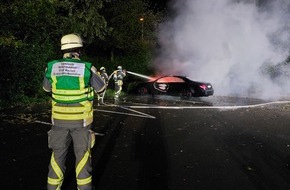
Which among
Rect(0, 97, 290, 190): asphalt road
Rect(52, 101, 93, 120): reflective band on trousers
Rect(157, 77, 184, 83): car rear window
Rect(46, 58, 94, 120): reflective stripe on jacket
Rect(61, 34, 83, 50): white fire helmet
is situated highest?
Rect(157, 77, 184, 83): car rear window

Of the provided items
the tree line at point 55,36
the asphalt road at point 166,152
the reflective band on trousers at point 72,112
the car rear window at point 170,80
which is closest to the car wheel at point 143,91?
the car rear window at point 170,80

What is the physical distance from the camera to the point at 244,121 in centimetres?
1146

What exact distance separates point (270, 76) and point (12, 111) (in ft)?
71.3

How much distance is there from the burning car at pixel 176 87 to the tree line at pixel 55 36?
4.80 m

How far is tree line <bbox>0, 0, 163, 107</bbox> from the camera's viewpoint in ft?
47.3

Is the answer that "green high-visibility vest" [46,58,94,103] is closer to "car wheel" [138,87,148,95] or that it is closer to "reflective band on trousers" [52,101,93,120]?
"reflective band on trousers" [52,101,93,120]

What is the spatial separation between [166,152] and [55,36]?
529 inches

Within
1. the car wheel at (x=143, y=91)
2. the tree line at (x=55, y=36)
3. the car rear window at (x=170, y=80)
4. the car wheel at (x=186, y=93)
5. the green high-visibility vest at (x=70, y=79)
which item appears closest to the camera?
the green high-visibility vest at (x=70, y=79)

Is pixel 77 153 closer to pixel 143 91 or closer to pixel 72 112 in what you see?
pixel 72 112

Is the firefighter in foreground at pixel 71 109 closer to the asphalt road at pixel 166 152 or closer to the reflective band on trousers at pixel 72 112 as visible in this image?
the reflective band on trousers at pixel 72 112

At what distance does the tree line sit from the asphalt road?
288 centimetres

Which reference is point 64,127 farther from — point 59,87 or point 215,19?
point 215,19

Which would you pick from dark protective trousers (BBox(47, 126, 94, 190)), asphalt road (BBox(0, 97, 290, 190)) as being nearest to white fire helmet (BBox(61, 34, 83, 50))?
dark protective trousers (BBox(47, 126, 94, 190))

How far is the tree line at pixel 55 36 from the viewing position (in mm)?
14406
